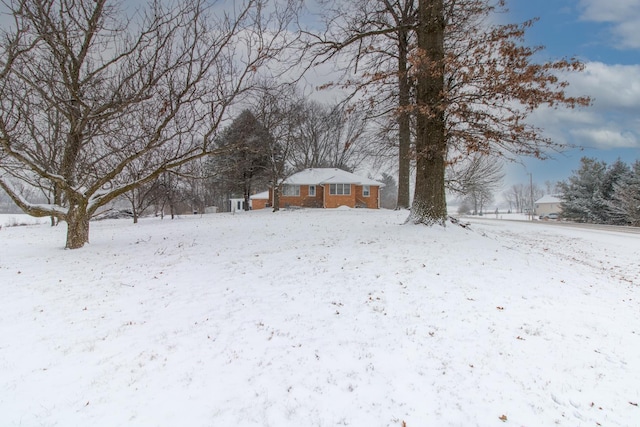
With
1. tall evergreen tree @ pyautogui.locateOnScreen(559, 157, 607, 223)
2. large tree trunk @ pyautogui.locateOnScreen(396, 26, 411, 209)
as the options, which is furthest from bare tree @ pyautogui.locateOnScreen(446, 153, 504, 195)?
tall evergreen tree @ pyautogui.locateOnScreen(559, 157, 607, 223)

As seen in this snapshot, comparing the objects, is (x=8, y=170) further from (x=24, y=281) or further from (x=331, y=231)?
(x=331, y=231)

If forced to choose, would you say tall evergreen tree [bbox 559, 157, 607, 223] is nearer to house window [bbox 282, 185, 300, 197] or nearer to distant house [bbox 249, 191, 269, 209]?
house window [bbox 282, 185, 300, 197]

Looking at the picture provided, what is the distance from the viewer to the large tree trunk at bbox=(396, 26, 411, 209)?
9614mm

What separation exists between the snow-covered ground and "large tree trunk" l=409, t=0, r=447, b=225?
101 inches

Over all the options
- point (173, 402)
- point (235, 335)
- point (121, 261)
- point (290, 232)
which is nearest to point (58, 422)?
point (173, 402)

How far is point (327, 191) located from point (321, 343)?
27.9 m

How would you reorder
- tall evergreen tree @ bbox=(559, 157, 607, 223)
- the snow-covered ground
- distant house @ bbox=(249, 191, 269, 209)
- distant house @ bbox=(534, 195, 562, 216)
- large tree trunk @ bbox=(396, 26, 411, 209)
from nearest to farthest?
the snow-covered ground, large tree trunk @ bbox=(396, 26, 411, 209), tall evergreen tree @ bbox=(559, 157, 607, 223), distant house @ bbox=(249, 191, 269, 209), distant house @ bbox=(534, 195, 562, 216)

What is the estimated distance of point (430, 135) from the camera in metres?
8.92

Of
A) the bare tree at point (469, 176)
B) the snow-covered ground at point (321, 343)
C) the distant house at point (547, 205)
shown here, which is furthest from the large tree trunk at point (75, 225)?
the distant house at point (547, 205)

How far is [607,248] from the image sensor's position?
11172mm

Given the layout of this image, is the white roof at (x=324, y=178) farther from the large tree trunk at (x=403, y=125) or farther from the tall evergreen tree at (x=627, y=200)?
the tall evergreen tree at (x=627, y=200)

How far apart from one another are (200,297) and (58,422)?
7.94ft

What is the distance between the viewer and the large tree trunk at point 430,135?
28.8ft

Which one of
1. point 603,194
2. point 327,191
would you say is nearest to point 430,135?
point 327,191
